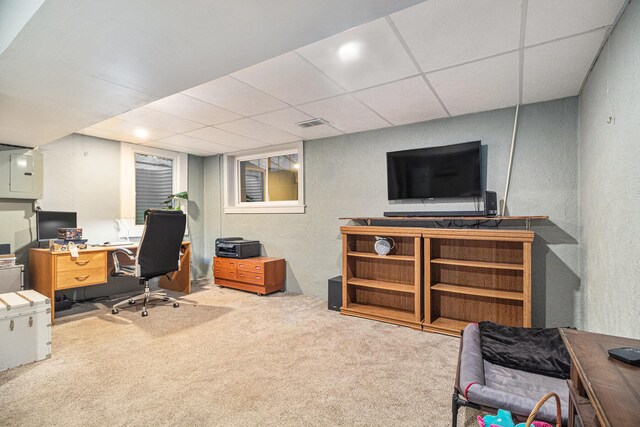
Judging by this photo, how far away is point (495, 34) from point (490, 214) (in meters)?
1.68

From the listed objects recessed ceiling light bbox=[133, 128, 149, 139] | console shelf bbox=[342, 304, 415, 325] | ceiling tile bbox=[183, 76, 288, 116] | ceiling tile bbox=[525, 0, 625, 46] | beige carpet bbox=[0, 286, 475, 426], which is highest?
ceiling tile bbox=[525, 0, 625, 46]

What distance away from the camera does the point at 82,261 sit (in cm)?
356

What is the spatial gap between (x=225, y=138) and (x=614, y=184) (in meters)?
4.24

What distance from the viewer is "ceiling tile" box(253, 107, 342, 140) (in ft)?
11.4

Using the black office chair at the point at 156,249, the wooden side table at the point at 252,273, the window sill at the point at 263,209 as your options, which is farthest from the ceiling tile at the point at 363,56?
the wooden side table at the point at 252,273

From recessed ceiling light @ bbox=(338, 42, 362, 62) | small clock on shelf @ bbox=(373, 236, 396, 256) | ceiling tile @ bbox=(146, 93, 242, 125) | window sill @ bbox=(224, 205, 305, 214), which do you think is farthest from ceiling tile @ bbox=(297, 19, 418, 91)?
window sill @ bbox=(224, 205, 305, 214)

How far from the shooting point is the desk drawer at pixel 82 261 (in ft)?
11.1

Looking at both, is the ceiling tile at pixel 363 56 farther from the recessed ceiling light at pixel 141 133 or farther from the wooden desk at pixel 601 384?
the recessed ceiling light at pixel 141 133

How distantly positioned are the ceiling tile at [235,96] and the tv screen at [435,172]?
1.60m

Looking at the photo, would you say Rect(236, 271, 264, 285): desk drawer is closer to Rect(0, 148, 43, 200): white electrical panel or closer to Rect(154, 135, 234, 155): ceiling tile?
Rect(154, 135, 234, 155): ceiling tile

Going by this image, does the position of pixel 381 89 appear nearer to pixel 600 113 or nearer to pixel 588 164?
pixel 600 113

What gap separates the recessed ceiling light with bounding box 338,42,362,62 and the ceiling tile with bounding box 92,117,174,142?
111 inches

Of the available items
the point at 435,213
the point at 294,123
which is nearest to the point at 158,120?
the point at 294,123

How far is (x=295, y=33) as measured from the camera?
4.76ft
